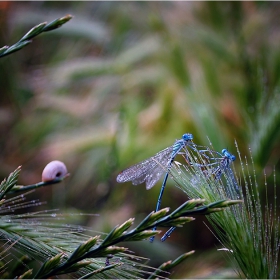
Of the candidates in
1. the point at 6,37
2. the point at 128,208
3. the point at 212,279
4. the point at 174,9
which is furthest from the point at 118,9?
the point at 212,279

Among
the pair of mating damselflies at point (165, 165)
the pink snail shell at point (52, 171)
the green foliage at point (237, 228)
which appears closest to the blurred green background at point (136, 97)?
the pair of mating damselflies at point (165, 165)

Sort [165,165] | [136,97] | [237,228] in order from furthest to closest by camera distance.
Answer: [136,97] → [165,165] → [237,228]

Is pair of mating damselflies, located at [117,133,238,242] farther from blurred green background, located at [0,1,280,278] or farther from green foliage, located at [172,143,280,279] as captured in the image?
blurred green background, located at [0,1,280,278]

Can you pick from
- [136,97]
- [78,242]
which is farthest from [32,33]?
[136,97]

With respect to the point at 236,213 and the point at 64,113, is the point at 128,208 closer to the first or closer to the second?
the point at 64,113

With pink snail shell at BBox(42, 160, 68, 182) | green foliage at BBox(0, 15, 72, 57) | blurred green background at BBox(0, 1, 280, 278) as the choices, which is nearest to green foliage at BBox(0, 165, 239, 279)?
pink snail shell at BBox(42, 160, 68, 182)

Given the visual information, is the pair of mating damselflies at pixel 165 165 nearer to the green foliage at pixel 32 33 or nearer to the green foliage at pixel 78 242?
the green foliage at pixel 78 242

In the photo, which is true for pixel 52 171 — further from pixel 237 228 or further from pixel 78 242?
pixel 237 228
